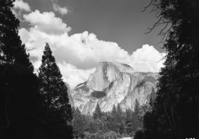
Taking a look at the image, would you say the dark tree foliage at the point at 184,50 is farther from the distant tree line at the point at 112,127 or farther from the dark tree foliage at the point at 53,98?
the distant tree line at the point at 112,127

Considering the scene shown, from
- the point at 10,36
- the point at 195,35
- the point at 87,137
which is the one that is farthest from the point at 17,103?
the point at 87,137

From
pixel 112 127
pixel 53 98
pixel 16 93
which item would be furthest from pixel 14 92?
pixel 112 127

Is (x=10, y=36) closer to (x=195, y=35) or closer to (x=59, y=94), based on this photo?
(x=59, y=94)

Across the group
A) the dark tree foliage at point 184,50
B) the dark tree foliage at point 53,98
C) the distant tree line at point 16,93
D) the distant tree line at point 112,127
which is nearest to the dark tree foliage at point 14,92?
the distant tree line at point 16,93

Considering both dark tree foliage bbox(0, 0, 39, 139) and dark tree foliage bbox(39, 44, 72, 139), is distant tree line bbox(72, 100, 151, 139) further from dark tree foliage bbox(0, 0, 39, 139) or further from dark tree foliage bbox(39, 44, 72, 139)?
dark tree foliage bbox(0, 0, 39, 139)

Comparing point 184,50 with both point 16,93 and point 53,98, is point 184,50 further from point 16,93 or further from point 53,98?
point 53,98

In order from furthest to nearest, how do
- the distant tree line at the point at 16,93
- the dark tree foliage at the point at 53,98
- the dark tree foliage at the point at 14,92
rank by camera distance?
the dark tree foliage at the point at 53,98
the dark tree foliage at the point at 14,92
the distant tree line at the point at 16,93

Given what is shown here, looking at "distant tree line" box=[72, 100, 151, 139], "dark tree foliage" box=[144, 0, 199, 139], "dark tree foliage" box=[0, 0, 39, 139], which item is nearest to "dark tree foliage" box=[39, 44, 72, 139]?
"dark tree foliage" box=[0, 0, 39, 139]
